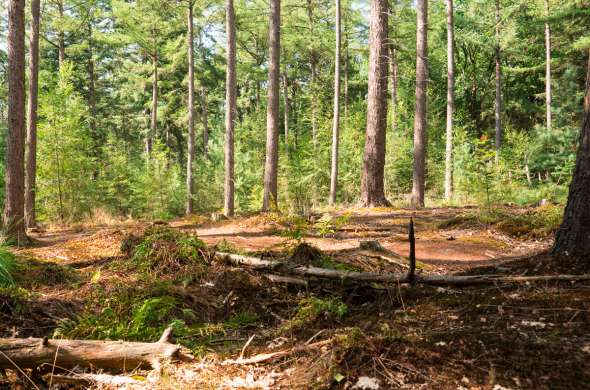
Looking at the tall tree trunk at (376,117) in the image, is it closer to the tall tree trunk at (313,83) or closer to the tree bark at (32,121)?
the tree bark at (32,121)

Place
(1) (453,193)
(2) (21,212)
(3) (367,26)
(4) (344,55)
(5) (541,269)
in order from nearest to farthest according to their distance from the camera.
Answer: (5) (541,269), (2) (21,212), (1) (453,193), (3) (367,26), (4) (344,55)

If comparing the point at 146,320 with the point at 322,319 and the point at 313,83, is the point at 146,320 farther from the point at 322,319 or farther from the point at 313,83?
the point at 313,83

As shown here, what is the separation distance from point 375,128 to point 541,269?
25.7ft

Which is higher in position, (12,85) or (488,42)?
(488,42)

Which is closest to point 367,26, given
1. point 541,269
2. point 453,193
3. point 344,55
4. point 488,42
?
point 344,55

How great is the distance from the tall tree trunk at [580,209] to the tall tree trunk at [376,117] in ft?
24.1

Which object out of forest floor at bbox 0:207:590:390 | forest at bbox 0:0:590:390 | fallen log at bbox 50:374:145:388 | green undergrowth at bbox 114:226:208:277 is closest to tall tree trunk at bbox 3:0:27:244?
forest at bbox 0:0:590:390

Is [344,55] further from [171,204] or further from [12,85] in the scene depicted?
[12,85]

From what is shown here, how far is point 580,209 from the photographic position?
10.7 feet

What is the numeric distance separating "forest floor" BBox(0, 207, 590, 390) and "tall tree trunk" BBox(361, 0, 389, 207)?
209 inches

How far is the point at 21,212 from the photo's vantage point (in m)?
8.12

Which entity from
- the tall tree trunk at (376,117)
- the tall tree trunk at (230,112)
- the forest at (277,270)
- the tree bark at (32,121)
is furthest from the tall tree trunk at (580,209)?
the tree bark at (32,121)

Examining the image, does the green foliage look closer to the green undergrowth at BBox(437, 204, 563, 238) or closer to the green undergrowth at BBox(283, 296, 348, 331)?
the green undergrowth at BBox(283, 296, 348, 331)

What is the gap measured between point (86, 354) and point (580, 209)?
3.76 metres
